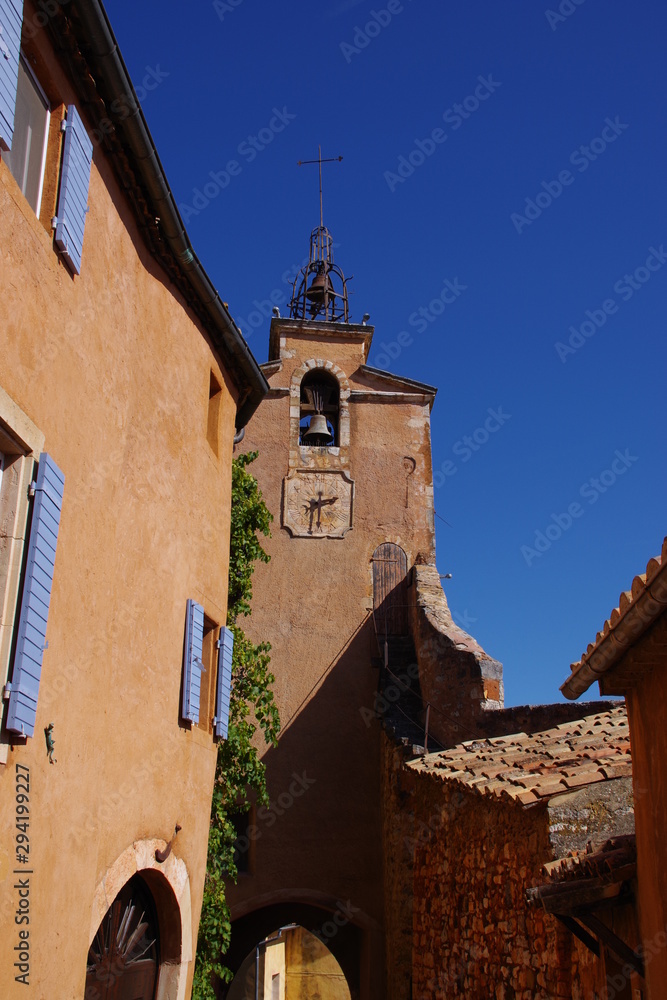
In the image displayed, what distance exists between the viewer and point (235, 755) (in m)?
10.2

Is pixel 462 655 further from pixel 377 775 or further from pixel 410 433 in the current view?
pixel 410 433

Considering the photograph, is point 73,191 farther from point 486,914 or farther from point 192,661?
point 486,914

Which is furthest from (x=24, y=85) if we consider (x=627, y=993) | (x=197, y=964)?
(x=197, y=964)

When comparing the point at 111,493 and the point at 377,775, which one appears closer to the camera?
the point at 111,493

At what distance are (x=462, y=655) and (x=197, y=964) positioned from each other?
16.4 feet

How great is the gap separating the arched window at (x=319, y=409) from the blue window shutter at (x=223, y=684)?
6.88 metres

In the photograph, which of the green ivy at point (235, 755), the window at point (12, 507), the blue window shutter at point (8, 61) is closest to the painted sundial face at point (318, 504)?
the green ivy at point (235, 755)

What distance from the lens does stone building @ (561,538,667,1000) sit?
4219mm

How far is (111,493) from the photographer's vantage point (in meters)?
5.70

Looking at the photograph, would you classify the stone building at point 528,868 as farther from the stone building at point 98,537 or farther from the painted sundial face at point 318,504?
the painted sundial face at point 318,504

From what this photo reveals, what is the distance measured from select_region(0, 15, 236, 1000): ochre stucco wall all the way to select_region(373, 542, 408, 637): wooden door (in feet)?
20.3

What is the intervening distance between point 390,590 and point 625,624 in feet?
33.2

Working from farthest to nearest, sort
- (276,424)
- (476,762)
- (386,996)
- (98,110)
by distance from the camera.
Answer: (276,424)
(386,996)
(476,762)
(98,110)

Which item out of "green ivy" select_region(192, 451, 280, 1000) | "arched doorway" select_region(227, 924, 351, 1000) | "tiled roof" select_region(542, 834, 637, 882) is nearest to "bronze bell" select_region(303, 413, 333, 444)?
"green ivy" select_region(192, 451, 280, 1000)
